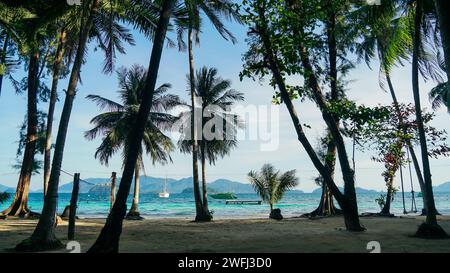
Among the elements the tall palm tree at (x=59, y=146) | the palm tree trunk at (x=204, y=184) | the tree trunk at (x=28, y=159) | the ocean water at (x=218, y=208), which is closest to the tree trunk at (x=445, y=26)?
the tall palm tree at (x=59, y=146)

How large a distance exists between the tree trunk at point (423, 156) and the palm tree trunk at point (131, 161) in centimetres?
838

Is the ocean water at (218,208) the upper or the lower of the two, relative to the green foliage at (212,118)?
lower

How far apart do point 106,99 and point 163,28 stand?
19307mm

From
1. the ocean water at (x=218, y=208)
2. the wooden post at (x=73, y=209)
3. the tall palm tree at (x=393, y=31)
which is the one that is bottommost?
the ocean water at (x=218, y=208)

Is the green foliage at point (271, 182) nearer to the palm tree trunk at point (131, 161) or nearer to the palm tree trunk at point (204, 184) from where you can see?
the palm tree trunk at point (204, 184)

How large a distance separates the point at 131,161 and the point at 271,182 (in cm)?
1722

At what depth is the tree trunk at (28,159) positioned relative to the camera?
20.8m

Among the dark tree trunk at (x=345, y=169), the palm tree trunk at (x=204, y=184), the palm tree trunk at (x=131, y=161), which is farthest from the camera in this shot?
the palm tree trunk at (x=204, y=184)

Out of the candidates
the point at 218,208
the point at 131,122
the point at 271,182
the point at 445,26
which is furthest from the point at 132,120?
the point at 218,208

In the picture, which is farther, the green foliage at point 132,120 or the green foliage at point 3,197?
the green foliage at point 132,120

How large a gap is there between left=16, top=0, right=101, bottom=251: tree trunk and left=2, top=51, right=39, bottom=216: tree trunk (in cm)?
1323

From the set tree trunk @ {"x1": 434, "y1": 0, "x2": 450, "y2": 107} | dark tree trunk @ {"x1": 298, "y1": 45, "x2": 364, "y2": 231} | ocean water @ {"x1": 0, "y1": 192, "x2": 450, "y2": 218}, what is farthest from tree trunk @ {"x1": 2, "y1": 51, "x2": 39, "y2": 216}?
tree trunk @ {"x1": 434, "y1": 0, "x2": 450, "y2": 107}
